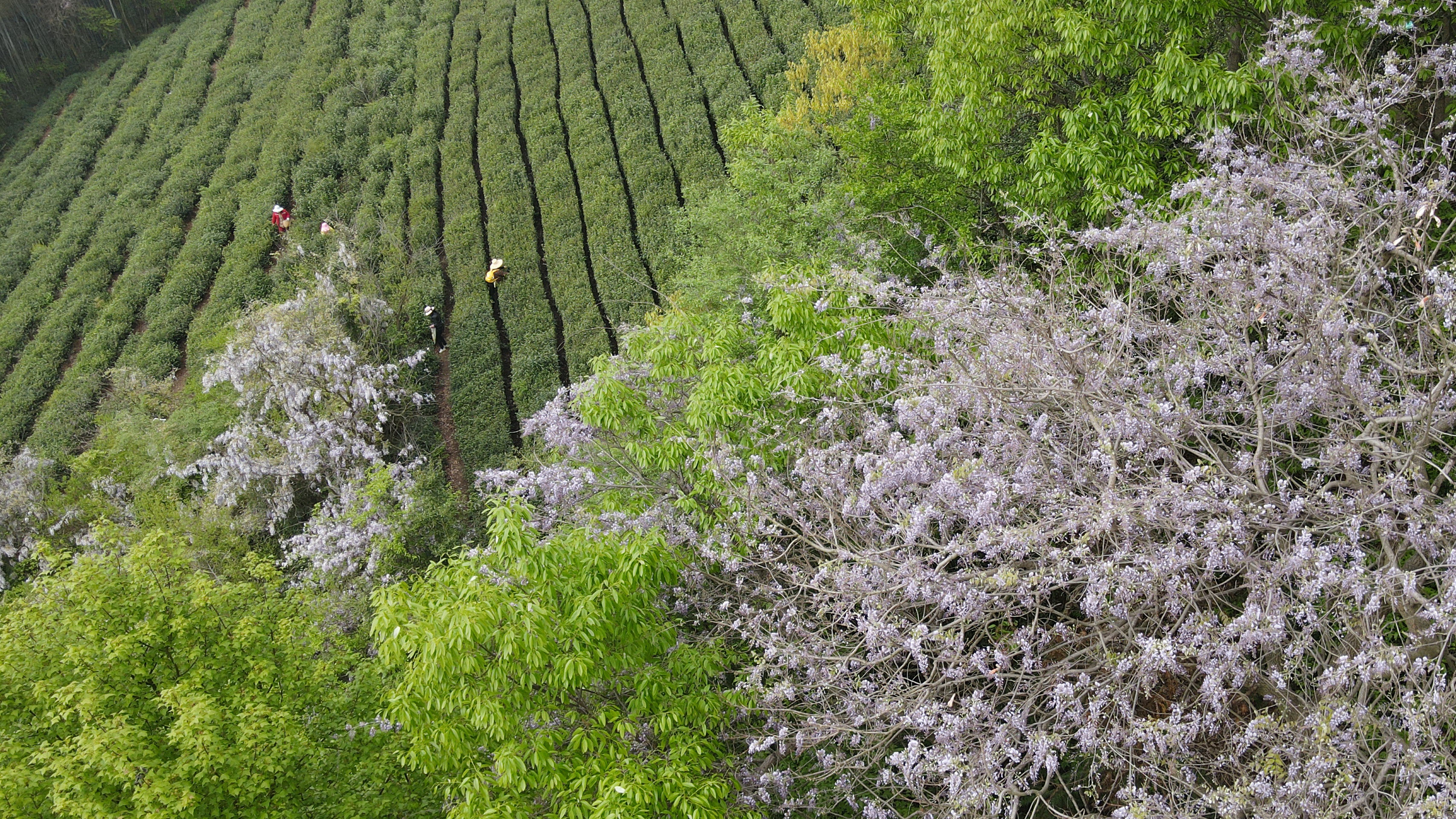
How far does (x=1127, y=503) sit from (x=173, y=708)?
8.44 meters

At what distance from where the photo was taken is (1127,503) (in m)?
6.22

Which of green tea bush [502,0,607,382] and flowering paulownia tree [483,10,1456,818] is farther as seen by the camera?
green tea bush [502,0,607,382]

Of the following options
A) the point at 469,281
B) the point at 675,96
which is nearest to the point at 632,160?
the point at 675,96

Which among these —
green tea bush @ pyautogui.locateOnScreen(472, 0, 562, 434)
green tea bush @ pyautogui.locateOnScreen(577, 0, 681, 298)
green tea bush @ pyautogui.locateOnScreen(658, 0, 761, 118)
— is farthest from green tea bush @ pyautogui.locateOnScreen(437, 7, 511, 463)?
green tea bush @ pyautogui.locateOnScreen(658, 0, 761, 118)

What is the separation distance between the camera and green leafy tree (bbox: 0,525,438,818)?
7.57 m

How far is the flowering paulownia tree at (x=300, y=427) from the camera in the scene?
17094 mm

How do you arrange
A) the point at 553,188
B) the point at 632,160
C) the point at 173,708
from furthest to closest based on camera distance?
the point at 553,188
the point at 632,160
the point at 173,708

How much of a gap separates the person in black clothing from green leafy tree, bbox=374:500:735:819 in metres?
15.5

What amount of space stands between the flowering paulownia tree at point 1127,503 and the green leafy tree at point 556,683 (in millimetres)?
735

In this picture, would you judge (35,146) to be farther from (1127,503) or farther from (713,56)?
(1127,503)

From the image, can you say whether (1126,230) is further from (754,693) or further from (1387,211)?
(754,693)

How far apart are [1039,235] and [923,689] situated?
7774mm

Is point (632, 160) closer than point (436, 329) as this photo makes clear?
No

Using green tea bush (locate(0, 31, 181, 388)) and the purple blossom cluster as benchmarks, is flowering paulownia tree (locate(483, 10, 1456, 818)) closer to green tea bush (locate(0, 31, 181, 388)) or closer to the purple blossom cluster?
the purple blossom cluster
